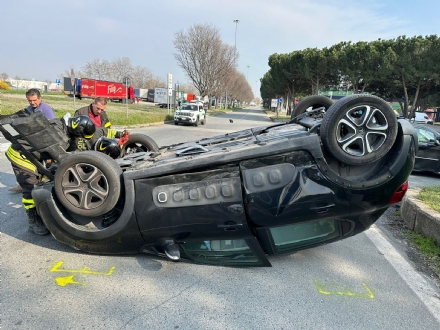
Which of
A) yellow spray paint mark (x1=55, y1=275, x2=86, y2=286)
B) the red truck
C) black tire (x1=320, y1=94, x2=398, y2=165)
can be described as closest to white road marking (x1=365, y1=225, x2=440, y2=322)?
black tire (x1=320, y1=94, x2=398, y2=165)

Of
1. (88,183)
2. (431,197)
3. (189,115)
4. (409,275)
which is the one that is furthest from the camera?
(189,115)

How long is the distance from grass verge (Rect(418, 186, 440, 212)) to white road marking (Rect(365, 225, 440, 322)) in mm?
Result: 905

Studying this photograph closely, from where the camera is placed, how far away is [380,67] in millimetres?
28359

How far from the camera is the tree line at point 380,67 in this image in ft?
83.6

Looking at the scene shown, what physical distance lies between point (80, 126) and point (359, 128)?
292 cm

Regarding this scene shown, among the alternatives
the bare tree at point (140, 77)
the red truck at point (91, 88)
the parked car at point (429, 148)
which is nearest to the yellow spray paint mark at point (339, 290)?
the parked car at point (429, 148)

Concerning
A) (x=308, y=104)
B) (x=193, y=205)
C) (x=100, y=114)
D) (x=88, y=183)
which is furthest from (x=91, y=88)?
(x=193, y=205)

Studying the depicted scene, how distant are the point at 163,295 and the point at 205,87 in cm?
4088

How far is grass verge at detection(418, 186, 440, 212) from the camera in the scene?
427 cm

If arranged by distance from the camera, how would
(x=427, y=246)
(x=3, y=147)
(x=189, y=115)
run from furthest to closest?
1. (x=189, y=115)
2. (x=3, y=147)
3. (x=427, y=246)

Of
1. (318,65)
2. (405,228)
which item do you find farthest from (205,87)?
(405,228)

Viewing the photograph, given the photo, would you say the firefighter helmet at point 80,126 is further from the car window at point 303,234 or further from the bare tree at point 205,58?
the bare tree at point 205,58

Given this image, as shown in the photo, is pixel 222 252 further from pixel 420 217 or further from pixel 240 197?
pixel 420 217

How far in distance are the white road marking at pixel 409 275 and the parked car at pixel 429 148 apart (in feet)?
17.1
